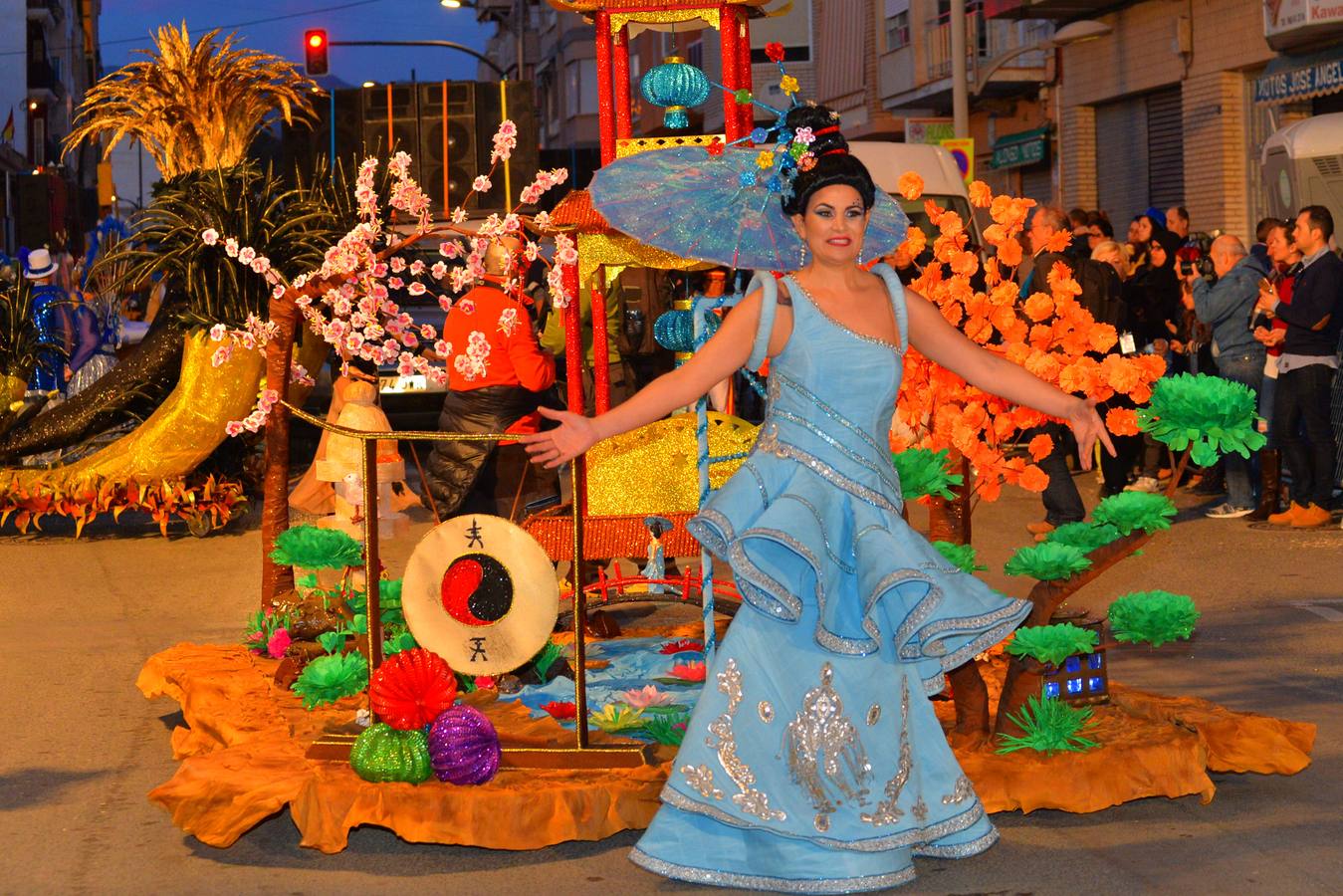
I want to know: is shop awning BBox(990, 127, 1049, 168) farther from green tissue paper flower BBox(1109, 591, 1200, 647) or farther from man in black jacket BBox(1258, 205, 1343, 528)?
green tissue paper flower BBox(1109, 591, 1200, 647)

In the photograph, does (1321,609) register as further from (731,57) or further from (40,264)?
(40,264)

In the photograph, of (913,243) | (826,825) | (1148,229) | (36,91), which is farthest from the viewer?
(36,91)

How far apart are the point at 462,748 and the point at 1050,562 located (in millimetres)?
2062

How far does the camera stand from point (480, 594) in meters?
6.80

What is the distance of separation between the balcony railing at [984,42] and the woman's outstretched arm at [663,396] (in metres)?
24.3

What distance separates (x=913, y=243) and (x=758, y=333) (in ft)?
8.04

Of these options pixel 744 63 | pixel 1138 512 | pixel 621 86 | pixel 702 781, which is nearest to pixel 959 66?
pixel 744 63

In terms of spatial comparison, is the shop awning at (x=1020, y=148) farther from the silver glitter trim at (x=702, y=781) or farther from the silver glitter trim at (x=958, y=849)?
the silver glitter trim at (x=702, y=781)

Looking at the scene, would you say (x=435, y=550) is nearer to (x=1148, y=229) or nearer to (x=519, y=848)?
(x=519, y=848)

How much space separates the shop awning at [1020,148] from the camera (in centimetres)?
3091

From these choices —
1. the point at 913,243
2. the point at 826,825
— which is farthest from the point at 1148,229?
the point at 826,825

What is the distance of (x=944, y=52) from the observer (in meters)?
34.6

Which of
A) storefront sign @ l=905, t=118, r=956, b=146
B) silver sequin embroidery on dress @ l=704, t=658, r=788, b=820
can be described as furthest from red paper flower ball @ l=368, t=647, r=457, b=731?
storefront sign @ l=905, t=118, r=956, b=146

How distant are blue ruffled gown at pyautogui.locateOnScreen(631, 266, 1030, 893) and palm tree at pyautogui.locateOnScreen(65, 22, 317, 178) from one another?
7.44 meters
